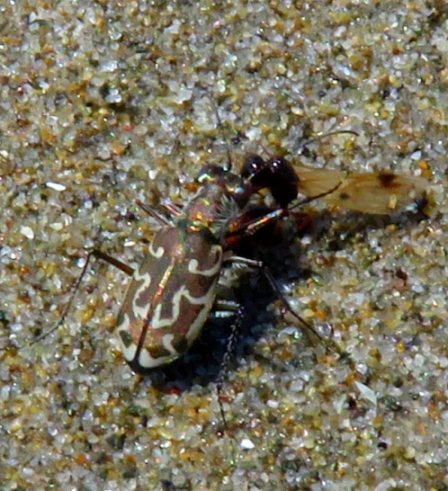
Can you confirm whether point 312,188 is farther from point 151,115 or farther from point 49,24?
point 49,24

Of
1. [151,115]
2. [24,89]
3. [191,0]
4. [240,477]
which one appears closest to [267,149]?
[151,115]

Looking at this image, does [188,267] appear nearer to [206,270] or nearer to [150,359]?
[206,270]

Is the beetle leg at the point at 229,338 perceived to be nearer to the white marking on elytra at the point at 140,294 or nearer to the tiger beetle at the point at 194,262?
the tiger beetle at the point at 194,262

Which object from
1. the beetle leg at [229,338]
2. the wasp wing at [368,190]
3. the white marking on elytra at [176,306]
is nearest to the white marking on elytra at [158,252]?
the white marking on elytra at [176,306]

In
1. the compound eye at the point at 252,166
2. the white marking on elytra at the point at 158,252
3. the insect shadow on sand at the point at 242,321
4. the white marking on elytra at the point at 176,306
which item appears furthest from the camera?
the compound eye at the point at 252,166

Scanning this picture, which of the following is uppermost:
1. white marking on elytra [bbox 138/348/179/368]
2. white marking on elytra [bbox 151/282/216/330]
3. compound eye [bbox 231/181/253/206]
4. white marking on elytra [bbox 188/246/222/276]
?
compound eye [bbox 231/181/253/206]

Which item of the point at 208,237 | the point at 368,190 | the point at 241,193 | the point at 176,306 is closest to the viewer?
the point at 176,306

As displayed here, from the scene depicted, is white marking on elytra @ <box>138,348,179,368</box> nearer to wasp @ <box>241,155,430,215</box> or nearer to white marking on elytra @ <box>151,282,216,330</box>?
white marking on elytra @ <box>151,282,216,330</box>

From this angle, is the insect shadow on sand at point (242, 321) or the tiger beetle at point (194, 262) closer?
the tiger beetle at point (194, 262)

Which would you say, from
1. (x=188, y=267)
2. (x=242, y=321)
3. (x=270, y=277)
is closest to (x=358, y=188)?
(x=270, y=277)

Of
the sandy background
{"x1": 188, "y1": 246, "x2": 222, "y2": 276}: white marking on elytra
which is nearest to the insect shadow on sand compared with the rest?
the sandy background
